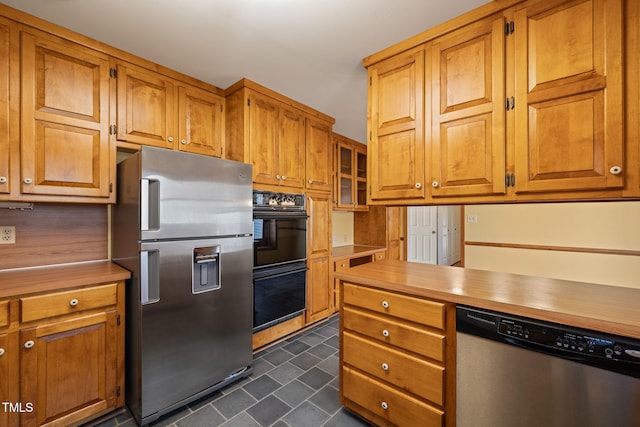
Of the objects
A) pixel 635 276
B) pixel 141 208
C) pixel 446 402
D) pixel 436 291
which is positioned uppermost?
pixel 141 208

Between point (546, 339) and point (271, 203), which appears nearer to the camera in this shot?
point (546, 339)

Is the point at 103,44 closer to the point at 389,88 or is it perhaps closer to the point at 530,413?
the point at 389,88

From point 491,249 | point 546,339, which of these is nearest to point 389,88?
point 546,339

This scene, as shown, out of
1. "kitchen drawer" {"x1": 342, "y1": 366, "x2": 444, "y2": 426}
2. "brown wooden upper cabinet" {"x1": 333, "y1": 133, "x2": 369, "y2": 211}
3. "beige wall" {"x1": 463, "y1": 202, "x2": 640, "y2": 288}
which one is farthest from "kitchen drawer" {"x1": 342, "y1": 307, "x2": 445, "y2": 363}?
"beige wall" {"x1": 463, "y1": 202, "x2": 640, "y2": 288}

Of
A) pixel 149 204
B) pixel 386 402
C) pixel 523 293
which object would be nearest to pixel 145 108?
pixel 149 204

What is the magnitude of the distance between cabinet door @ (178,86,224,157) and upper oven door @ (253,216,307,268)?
75cm

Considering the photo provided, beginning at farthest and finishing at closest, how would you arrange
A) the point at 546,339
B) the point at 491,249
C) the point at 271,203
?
the point at 491,249 < the point at 271,203 < the point at 546,339

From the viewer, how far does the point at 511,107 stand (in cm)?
136

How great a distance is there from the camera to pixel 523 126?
4.37 feet

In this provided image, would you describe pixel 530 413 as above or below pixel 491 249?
below

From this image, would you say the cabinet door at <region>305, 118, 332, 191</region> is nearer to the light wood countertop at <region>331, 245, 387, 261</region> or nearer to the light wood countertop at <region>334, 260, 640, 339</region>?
the light wood countertop at <region>331, 245, 387, 261</region>

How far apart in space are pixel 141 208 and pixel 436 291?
173cm

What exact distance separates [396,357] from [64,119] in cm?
249

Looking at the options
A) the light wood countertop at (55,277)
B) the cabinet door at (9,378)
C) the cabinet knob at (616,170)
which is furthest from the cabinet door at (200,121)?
the cabinet knob at (616,170)
